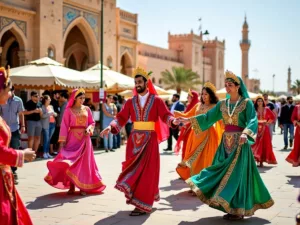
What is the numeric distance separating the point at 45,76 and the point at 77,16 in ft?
39.7

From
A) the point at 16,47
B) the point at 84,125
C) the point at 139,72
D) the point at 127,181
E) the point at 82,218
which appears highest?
the point at 16,47

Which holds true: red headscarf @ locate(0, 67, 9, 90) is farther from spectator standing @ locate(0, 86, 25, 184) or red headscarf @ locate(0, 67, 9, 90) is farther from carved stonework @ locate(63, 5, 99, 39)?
carved stonework @ locate(63, 5, 99, 39)

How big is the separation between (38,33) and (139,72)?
17.0 metres

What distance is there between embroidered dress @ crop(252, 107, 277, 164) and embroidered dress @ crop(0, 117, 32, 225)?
847 centimetres

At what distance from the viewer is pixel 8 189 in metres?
4.02

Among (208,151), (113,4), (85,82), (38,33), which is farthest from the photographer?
(113,4)

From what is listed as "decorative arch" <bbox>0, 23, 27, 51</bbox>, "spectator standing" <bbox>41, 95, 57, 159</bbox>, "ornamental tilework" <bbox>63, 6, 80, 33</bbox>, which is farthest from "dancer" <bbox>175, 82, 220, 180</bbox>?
"ornamental tilework" <bbox>63, 6, 80, 33</bbox>

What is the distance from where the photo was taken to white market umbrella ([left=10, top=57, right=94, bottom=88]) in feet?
46.1

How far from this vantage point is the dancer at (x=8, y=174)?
388 centimetres

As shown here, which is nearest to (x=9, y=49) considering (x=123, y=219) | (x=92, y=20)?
(x=92, y=20)

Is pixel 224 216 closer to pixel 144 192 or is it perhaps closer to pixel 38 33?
pixel 144 192

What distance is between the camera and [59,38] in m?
24.3

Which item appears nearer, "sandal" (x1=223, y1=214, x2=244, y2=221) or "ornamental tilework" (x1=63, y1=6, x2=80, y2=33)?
"sandal" (x1=223, y1=214, x2=244, y2=221)

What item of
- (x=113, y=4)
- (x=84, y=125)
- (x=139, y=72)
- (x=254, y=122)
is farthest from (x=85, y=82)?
(x=113, y=4)
